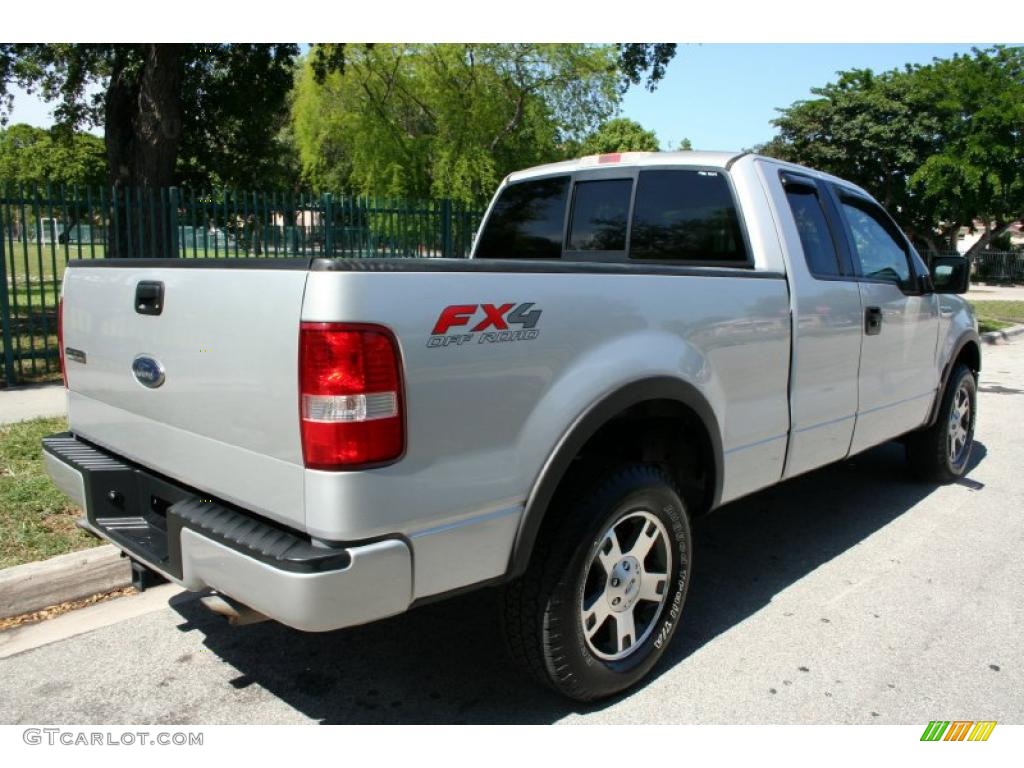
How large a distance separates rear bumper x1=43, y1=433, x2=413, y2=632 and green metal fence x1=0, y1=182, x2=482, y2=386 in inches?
219

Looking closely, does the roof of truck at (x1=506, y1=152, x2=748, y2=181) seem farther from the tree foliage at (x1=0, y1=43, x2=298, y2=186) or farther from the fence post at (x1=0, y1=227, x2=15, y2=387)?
the tree foliage at (x1=0, y1=43, x2=298, y2=186)

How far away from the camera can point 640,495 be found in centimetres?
286

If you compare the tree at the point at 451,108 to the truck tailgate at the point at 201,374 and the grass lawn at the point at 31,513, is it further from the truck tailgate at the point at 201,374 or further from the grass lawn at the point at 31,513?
the truck tailgate at the point at 201,374

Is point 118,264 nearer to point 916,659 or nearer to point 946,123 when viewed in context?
point 916,659

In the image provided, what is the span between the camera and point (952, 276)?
493 cm

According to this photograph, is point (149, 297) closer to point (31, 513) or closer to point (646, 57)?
point (31, 513)

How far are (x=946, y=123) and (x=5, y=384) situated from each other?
28.3m

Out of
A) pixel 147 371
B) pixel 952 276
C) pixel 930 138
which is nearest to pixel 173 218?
pixel 147 371

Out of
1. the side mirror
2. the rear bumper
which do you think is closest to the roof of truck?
the side mirror

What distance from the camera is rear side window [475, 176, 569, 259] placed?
4.46m

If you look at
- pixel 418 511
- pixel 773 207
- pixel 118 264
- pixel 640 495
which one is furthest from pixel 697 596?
pixel 118 264

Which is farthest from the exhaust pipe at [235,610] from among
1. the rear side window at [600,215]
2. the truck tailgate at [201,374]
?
the rear side window at [600,215]

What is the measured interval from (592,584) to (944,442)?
12.3 feet

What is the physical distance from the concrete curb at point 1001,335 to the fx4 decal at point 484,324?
1507 centimetres
